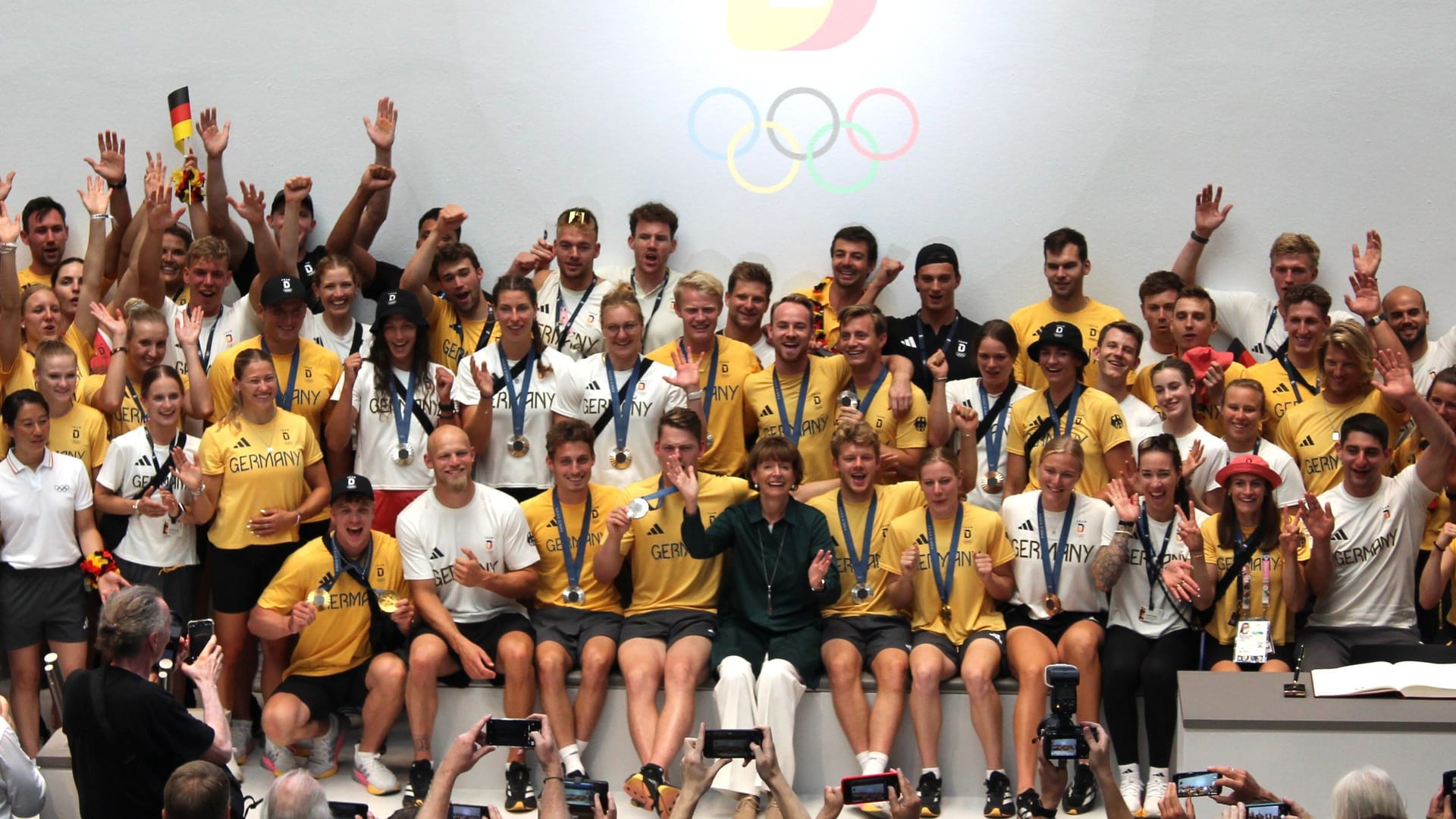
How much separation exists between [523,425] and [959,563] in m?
1.98

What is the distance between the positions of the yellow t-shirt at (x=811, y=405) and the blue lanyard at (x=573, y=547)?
896 millimetres

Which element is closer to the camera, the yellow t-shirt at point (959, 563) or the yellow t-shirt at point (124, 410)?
the yellow t-shirt at point (959, 563)

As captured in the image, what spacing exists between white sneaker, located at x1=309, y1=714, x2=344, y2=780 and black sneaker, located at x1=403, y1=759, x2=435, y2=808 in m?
0.44

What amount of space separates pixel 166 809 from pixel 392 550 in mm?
2840

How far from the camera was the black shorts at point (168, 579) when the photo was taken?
712cm

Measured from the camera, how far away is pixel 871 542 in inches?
277

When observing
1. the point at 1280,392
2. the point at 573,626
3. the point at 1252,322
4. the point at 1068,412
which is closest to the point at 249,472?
the point at 573,626

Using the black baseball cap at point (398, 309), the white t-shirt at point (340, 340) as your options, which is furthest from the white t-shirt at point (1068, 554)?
the white t-shirt at point (340, 340)

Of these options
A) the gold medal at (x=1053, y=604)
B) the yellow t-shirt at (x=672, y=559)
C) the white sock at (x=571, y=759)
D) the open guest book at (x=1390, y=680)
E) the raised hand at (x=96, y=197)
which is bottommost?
the white sock at (x=571, y=759)

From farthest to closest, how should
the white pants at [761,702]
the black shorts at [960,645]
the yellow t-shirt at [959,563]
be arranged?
the yellow t-shirt at [959,563] < the black shorts at [960,645] < the white pants at [761,702]

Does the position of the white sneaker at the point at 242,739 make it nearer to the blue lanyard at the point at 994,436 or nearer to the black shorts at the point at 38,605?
the black shorts at the point at 38,605

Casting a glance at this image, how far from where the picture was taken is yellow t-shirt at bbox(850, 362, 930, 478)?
7.46 m

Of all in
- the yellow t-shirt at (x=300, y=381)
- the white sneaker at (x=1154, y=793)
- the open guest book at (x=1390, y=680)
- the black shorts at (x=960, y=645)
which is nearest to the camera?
the open guest book at (x=1390, y=680)

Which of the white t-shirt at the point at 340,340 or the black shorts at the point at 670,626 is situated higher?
the white t-shirt at the point at 340,340
